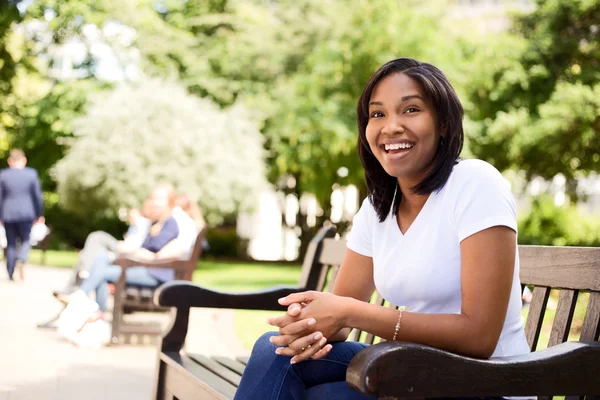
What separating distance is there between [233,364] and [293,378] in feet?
5.26

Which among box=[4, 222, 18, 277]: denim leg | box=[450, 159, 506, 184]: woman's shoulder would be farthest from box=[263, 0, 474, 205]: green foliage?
box=[450, 159, 506, 184]: woman's shoulder

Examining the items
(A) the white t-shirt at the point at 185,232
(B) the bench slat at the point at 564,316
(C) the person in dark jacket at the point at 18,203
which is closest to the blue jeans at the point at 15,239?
(C) the person in dark jacket at the point at 18,203

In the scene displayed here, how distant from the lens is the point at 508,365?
2172mm

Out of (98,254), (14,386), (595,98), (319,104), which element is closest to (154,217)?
(98,254)

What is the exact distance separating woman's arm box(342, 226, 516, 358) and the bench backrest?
0.30 metres

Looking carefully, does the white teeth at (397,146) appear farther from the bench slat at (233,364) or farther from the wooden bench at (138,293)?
the wooden bench at (138,293)

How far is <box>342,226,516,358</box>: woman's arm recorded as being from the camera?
235cm

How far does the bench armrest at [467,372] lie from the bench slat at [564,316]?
1.31 feet

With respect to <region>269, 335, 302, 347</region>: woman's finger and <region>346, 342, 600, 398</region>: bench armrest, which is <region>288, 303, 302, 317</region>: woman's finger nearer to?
<region>269, 335, 302, 347</region>: woman's finger

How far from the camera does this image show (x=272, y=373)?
2.59 metres

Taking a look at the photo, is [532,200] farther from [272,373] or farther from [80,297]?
[272,373]

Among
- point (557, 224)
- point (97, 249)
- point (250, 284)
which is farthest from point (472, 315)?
point (557, 224)

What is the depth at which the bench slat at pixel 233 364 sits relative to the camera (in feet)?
13.0

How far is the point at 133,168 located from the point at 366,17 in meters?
7.48
